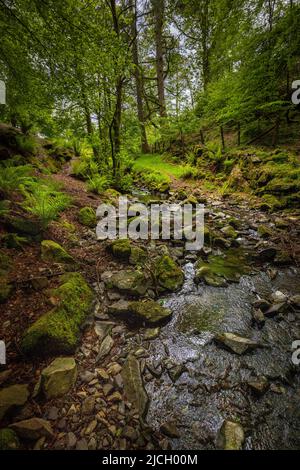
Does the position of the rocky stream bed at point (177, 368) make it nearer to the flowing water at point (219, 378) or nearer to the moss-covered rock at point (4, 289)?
the flowing water at point (219, 378)

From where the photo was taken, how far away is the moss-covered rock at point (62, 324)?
2.04 meters

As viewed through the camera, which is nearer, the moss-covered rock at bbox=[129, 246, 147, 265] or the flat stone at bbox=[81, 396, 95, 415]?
the flat stone at bbox=[81, 396, 95, 415]

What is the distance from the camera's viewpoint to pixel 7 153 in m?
5.55

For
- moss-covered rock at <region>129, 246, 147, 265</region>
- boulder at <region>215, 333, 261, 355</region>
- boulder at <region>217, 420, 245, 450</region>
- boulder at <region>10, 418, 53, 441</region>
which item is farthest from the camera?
moss-covered rock at <region>129, 246, 147, 265</region>

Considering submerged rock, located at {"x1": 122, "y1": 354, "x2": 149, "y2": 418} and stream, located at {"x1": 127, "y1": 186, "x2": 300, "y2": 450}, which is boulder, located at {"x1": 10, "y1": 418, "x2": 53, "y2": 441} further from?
stream, located at {"x1": 127, "y1": 186, "x2": 300, "y2": 450}

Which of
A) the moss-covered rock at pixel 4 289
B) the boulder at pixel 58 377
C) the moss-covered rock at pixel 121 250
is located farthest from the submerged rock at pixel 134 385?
the moss-covered rock at pixel 121 250

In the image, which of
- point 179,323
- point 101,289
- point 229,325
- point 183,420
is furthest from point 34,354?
point 229,325

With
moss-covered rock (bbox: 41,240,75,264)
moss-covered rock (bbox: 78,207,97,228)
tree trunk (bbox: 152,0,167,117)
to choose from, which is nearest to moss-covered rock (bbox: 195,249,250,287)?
moss-covered rock (bbox: 41,240,75,264)

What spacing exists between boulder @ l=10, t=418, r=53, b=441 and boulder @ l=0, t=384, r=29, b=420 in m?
0.12

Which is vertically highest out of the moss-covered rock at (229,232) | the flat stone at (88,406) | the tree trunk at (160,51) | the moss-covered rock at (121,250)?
the tree trunk at (160,51)

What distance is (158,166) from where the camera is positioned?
13.4 m

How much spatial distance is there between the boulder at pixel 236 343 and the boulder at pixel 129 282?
1180 mm

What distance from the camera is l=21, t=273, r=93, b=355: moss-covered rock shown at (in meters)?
2.04

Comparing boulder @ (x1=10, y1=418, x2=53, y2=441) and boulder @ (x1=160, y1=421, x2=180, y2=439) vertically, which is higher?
boulder @ (x1=10, y1=418, x2=53, y2=441)
